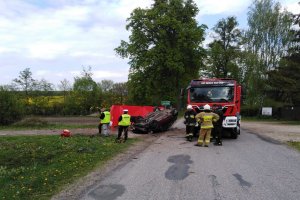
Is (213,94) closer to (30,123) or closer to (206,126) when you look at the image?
(206,126)

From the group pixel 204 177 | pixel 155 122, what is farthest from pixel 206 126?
pixel 155 122

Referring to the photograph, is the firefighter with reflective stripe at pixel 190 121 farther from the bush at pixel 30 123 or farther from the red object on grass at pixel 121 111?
the bush at pixel 30 123

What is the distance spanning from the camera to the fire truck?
20.3 m

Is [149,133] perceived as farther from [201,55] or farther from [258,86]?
[258,86]

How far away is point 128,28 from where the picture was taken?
5597 centimetres

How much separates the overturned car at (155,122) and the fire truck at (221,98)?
3.95 metres

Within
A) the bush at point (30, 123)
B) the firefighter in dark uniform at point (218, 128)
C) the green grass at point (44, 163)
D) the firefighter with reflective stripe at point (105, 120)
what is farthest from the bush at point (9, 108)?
the firefighter in dark uniform at point (218, 128)

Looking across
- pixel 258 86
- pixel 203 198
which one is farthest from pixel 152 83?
pixel 203 198

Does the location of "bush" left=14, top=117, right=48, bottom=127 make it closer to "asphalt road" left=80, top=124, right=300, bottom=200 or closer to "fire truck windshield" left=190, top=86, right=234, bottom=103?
"fire truck windshield" left=190, top=86, right=234, bottom=103

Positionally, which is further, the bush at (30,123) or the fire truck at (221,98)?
the bush at (30,123)

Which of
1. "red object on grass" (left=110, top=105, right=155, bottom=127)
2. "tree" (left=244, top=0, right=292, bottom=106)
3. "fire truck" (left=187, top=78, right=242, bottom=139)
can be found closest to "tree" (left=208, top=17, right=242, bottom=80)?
"tree" (left=244, top=0, right=292, bottom=106)

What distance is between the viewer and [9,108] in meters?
33.1

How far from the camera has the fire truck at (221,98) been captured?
20.3 m

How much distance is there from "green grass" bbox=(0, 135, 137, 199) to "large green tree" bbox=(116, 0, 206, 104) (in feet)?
115
